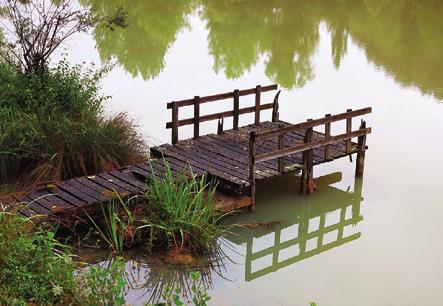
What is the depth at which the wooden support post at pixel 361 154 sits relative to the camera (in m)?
11.6

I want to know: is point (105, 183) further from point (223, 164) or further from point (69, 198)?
point (223, 164)

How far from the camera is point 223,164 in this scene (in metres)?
10.8

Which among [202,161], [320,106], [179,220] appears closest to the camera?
[179,220]

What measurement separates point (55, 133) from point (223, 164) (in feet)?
8.41

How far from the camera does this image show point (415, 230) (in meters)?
10.1

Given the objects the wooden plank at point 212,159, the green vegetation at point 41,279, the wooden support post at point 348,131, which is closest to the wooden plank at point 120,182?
the wooden plank at point 212,159

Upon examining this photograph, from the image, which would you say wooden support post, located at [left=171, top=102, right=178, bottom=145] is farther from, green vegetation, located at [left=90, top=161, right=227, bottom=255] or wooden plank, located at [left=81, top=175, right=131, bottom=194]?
green vegetation, located at [left=90, top=161, right=227, bottom=255]

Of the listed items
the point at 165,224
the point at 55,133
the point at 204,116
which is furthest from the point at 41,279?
the point at 204,116

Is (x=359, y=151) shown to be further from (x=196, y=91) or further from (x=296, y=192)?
(x=196, y=91)

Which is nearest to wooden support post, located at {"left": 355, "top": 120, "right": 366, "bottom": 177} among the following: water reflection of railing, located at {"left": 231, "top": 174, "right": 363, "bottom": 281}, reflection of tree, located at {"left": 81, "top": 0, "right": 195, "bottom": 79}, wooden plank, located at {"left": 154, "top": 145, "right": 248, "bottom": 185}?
water reflection of railing, located at {"left": 231, "top": 174, "right": 363, "bottom": 281}

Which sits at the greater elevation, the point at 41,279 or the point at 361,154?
the point at 41,279

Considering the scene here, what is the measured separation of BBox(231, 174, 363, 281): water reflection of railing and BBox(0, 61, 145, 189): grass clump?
2692mm

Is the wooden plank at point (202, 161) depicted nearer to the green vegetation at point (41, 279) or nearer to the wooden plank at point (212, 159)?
the wooden plank at point (212, 159)

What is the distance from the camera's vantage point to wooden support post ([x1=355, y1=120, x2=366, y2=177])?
38.1 feet
